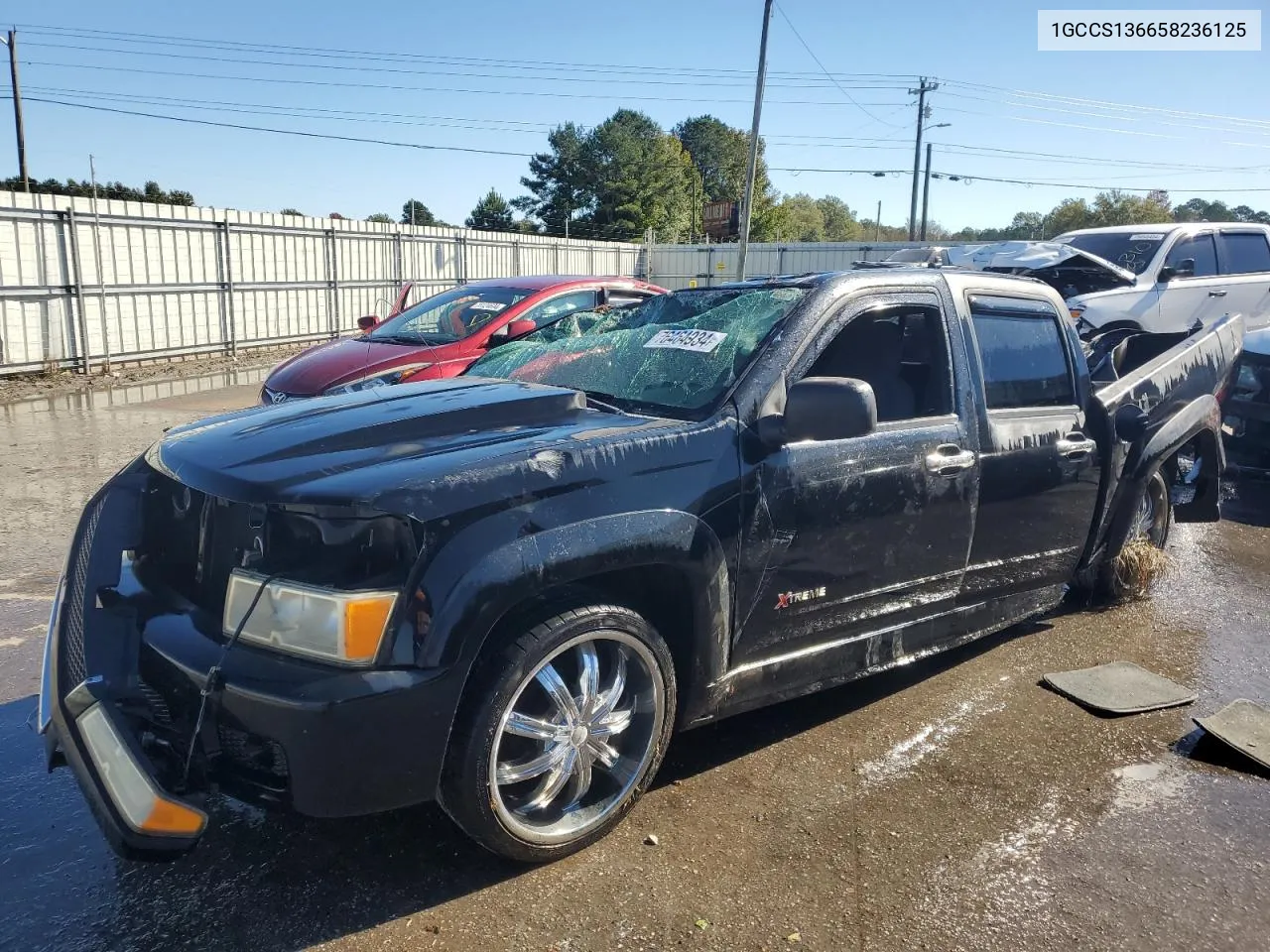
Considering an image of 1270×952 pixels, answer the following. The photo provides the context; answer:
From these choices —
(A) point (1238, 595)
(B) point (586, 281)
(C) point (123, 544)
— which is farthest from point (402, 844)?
(B) point (586, 281)

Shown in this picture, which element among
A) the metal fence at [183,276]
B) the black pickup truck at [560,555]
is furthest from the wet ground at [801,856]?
the metal fence at [183,276]

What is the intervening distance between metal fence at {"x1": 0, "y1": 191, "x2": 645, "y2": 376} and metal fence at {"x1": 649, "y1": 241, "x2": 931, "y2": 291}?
39.6 feet

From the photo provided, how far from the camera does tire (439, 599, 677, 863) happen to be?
8.28 ft

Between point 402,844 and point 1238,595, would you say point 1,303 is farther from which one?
point 1238,595

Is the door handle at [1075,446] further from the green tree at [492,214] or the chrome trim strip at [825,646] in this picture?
the green tree at [492,214]

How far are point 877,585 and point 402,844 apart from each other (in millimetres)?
1813

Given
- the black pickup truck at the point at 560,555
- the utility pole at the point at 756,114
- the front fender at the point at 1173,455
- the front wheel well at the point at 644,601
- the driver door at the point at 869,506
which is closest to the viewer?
the black pickup truck at the point at 560,555

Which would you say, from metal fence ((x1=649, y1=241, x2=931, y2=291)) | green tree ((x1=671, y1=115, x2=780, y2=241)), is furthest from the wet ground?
green tree ((x1=671, y1=115, x2=780, y2=241))

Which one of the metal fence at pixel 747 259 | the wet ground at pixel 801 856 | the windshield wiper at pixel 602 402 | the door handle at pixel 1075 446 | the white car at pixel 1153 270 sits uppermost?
the metal fence at pixel 747 259

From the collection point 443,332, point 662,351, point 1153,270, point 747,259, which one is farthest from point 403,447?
point 747,259

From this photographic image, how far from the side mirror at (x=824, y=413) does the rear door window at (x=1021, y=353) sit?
1.14 meters

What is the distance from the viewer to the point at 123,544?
295cm

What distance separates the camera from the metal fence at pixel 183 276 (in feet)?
42.3

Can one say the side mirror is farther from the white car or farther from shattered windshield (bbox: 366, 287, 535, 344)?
the white car
